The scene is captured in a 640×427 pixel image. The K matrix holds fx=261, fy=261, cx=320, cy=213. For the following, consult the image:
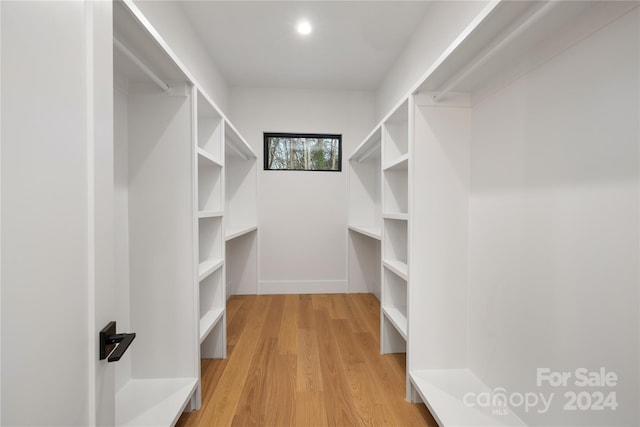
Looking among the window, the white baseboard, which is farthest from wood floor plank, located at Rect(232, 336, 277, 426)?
the window

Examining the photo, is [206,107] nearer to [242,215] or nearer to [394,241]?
[394,241]

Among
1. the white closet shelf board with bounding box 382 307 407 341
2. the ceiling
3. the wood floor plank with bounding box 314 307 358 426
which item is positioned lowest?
the wood floor plank with bounding box 314 307 358 426

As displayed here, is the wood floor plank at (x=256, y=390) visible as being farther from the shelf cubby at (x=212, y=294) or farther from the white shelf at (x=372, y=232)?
the white shelf at (x=372, y=232)

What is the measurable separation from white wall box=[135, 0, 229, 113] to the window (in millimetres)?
775

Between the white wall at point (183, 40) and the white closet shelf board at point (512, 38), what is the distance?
167 cm

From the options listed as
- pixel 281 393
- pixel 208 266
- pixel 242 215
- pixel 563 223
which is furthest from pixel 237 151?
pixel 563 223

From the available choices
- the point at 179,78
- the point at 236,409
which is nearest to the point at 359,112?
the point at 179,78

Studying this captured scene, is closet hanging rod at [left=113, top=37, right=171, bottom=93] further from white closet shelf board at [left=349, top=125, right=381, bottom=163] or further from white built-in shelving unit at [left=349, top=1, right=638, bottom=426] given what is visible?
white closet shelf board at [left=349, top=125, right=381, bottom=163]

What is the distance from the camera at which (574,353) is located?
3.07 feet

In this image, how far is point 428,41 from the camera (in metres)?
1.99

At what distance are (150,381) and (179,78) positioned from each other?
1.56 metres

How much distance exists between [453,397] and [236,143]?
245 cm

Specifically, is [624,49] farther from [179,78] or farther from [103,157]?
[179,78]

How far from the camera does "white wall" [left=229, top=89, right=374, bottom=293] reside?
3.23 meters
